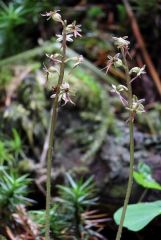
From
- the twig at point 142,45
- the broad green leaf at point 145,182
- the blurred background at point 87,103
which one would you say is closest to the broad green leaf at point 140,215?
the broad green leaf at point 145,182

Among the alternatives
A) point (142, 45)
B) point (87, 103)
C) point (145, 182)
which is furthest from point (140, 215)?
point (142, 45)

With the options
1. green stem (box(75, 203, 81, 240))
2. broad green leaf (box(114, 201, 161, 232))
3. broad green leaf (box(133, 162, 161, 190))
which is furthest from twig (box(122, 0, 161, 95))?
broad green leaf (box(114, 201, 161, 232))

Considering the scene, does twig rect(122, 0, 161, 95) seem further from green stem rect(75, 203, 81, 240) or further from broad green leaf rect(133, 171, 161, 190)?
green stem rect(75, 203, 81, 240)

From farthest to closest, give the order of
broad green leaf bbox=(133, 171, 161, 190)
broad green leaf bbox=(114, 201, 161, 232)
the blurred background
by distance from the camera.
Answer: the blurred background, broad green leaf bbox=(133, 171, 161, 190), broad green leaf bbox=(114, 201, 161, 232)

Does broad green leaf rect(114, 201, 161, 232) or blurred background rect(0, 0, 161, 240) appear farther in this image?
blurred background rect(0, 0, 161, 240)

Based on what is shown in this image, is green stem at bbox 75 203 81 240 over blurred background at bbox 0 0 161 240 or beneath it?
beneath

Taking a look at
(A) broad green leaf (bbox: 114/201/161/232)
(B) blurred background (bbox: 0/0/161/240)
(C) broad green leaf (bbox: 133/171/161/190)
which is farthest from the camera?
(B) blurred background (bbox: 0/0/161/240)
